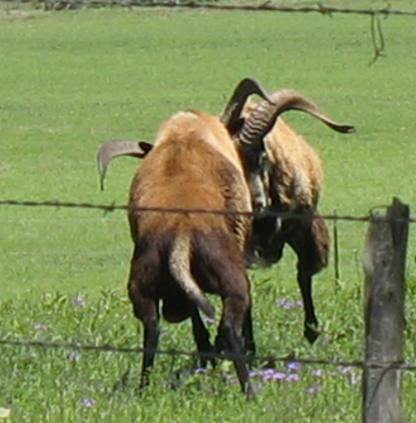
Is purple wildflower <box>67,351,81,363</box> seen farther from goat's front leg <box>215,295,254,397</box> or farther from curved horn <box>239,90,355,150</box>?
curved horn <box>239,90,355,150</box>

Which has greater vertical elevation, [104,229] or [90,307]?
[90,307]

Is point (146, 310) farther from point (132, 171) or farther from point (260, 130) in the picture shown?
point (132, 171)

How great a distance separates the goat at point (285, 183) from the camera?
10.9 metres

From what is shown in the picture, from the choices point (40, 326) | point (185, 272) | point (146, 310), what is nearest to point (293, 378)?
point (185, 272)

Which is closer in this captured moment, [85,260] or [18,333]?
[18,333]

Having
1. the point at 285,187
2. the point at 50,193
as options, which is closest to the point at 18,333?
the point at 285,187

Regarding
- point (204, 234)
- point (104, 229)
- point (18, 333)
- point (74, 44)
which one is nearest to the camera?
point (204, 234)

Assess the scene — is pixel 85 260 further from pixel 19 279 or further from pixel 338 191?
pixel 338 191

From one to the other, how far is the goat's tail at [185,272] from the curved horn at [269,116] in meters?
1.92

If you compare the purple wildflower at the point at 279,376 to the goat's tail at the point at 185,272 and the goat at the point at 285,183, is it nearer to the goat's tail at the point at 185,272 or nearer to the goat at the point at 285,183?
the goat's tail at the point at 185,272

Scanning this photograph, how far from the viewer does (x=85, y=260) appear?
1562 cm

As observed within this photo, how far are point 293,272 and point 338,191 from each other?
14.9 feet

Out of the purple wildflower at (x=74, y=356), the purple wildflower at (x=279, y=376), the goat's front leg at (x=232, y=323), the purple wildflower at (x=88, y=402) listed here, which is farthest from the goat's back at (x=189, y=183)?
the purple wildflower at (x=88, y=402)

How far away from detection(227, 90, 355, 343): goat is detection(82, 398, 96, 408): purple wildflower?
2.49m
